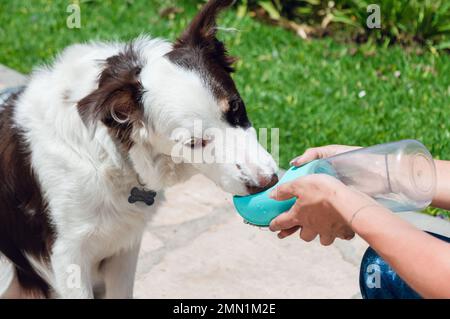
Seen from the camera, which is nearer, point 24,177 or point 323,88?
point 24,177

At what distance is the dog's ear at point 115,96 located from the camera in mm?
2854

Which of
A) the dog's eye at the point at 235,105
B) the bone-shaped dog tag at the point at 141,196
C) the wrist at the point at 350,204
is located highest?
the dog's eye at the point at 235,105

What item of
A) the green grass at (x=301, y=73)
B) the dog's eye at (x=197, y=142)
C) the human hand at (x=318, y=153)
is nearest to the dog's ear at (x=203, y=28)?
the dog's eye at (x=197, y=142)

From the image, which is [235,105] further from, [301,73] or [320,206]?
[301,73]

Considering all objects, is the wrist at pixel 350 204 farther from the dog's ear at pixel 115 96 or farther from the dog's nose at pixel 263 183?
the dog's ear at pixel 115 96

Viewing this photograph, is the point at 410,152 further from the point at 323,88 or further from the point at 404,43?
the point at 404,43

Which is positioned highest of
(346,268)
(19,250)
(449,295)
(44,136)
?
(44,136)

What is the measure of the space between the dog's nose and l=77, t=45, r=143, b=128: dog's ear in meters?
0.51

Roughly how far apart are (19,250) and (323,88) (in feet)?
10.0

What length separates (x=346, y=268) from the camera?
398 centimetres

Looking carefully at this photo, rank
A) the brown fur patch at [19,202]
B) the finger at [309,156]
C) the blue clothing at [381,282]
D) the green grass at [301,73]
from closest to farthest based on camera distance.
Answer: the blue clothing at [381,282]
the finger at [309,156]
the brown fur patch at [19,202]
the green grass at [301,73]

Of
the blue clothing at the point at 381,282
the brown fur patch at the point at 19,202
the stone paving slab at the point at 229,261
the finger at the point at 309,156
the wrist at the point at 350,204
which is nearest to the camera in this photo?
the wrist at the point at 350,204

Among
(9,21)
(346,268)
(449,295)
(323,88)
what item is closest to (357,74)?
(323,88)

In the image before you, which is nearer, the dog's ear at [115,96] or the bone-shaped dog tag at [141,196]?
the dog's ear at [115,96]
